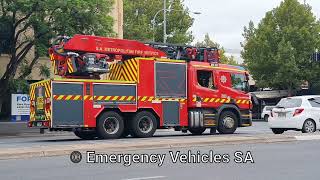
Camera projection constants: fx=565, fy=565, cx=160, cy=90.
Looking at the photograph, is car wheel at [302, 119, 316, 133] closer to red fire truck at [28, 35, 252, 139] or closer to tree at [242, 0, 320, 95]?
red fire truck at [28, 35, 252, 139]

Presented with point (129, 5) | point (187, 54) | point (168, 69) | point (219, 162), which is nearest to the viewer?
point (219, 162)

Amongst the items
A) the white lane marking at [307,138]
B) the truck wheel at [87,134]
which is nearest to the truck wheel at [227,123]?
the white lane marking at [307,138]

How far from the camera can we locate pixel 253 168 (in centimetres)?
1162

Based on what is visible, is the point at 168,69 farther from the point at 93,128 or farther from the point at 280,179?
the point at 280,179

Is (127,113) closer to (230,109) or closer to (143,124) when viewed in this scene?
(143,124)

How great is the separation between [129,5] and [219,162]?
148ft

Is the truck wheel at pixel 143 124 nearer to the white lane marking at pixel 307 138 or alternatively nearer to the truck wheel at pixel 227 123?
the truck wheel at pixel 227 123

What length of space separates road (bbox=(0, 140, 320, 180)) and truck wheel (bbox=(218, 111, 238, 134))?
8.12 m

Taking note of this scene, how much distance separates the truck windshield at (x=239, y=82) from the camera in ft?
76.0

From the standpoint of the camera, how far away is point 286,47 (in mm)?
50125

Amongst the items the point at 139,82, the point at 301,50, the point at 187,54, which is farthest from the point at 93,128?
the point at 301,50

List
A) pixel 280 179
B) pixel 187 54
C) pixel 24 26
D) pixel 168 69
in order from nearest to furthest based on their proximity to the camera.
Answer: pixel 280 179, pixel 168 69, pixel 187 54, pixel 24 26

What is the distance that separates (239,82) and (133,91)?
16.5ft

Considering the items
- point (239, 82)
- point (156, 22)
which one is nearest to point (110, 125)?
point (239, 82)
